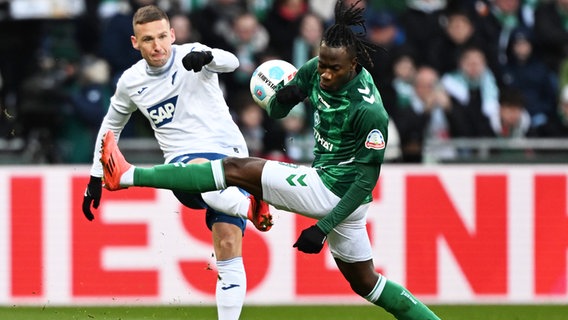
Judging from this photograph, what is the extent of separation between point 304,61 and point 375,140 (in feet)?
19.6

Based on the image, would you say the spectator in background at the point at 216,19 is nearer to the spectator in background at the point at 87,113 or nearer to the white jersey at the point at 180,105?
the spectator in background at the point at 87,113

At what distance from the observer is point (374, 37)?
14070mm

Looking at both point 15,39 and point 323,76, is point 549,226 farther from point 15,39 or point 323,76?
point 15,39

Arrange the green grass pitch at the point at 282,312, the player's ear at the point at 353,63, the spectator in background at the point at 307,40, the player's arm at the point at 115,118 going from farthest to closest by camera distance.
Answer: the spectator in background at the point at 307,40 < the green grass pitch at the point at 282,312 < the player's arm at the point at 115,118 < the player's ear at the point at 353,63

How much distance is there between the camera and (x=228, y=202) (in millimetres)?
8820

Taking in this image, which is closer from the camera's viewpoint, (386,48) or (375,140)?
(375,140)

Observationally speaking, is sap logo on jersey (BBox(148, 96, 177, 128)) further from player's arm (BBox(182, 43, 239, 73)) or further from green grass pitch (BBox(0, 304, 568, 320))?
green grass pitch (BBox(0, 304, 568, 320))

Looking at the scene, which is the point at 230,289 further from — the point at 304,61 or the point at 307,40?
the point at 307,40

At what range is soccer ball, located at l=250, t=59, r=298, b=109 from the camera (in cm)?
867

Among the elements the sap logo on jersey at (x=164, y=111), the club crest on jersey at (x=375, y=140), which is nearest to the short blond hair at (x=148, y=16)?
the sap logo on jersey at (x=164, y=111)

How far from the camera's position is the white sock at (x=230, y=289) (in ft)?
28.5

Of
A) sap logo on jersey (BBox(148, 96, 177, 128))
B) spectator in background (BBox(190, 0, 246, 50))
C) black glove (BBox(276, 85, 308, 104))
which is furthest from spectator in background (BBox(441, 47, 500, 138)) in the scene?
black glove (BBox(276, 85, 308, 104))

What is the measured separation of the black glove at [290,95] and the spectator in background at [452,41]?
19.5ft

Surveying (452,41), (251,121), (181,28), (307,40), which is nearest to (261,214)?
(251,121)
